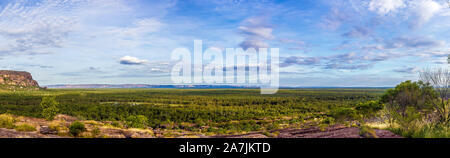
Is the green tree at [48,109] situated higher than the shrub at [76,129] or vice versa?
the shrub at [76,129]

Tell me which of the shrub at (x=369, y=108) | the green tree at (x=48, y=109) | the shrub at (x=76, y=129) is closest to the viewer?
the shrub at (x=76, y=129)

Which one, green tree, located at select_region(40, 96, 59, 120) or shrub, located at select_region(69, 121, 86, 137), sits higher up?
shrub, located at select_region(69, 121, 86, 137)

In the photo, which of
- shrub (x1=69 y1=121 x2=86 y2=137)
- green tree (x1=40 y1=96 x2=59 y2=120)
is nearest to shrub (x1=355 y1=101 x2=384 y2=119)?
shrub (x1=69 y1=121 x2=86 y2=137)

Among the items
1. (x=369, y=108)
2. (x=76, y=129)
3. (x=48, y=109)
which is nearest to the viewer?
(x=76, y=129)

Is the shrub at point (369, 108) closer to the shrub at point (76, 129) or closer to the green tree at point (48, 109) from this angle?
the shrub at point (76, 129)

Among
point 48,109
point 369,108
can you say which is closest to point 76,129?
point 48,109

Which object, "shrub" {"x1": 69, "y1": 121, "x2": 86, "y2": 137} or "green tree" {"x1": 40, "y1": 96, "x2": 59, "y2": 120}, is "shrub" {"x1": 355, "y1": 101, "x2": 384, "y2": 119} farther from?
"green tree" {"x1": 40, "y1": 96, "x2": 59, "y2": 120}

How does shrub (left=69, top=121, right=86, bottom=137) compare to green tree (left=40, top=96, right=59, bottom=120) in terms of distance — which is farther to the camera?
green tree (left=40, top=96, right=59, bottom=120)

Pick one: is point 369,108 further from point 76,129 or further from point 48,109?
point 48,109

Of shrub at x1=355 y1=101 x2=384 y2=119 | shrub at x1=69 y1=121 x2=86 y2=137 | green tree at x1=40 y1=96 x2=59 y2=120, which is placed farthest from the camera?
green tree at x1=40 y1=96 x2=59 y2=120

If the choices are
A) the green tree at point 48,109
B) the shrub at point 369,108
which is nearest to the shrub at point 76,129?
the green tree at point 48,109
